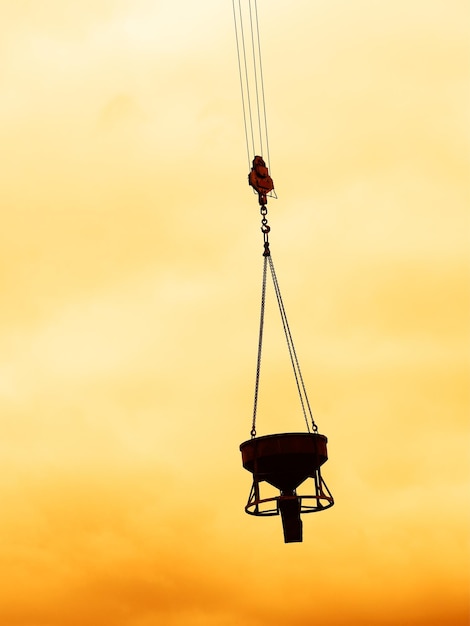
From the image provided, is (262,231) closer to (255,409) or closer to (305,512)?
(255,409)

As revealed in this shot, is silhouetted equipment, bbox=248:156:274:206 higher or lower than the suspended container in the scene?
higher

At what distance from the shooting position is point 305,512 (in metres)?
35.4

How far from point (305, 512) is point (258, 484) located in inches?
70.4

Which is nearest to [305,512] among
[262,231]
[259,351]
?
[259,351]

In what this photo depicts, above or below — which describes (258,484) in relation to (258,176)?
below

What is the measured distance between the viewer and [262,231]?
118 feet

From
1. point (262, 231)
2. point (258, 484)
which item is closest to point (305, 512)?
point (258, 484)

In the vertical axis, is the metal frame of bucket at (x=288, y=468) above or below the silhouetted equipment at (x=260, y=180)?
below

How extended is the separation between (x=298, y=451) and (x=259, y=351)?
3.03 meters

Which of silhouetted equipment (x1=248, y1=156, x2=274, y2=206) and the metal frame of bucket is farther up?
silhouetted equipment (x1=248, y1=156, x2=274, y2=206)

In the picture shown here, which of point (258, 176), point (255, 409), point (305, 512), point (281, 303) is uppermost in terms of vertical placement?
point (258, 176)

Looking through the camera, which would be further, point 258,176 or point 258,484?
Answer: point 258,176

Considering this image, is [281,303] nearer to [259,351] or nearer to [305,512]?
[259,351]

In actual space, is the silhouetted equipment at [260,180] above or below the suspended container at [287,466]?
above
